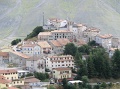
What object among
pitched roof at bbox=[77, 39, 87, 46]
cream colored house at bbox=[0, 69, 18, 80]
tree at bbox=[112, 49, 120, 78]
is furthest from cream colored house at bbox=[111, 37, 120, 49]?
cream colored house at bbox=[0, 69, 18, 80]

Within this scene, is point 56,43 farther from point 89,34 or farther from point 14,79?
point 14,79

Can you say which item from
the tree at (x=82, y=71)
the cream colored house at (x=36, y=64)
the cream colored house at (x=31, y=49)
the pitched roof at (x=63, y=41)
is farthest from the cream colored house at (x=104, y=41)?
the cream colored house at (x=36, y=64)

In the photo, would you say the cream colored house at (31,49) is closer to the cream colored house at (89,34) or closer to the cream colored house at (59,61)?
the cream colored house at (59,61)

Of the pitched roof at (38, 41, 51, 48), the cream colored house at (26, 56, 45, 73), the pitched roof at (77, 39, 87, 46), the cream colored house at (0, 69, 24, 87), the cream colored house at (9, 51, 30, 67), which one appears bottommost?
the cream colored house at (0, 69, 24, 87)

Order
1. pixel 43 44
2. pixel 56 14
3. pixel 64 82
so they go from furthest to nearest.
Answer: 1. pixel 56 14
2. pixel 43 44
3. pixel 64 82

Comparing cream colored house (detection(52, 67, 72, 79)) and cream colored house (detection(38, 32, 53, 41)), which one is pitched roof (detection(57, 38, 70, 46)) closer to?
cream colored house (detection(38, 32, 53, 41))

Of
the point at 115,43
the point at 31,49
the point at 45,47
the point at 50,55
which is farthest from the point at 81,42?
the point at 31,49
